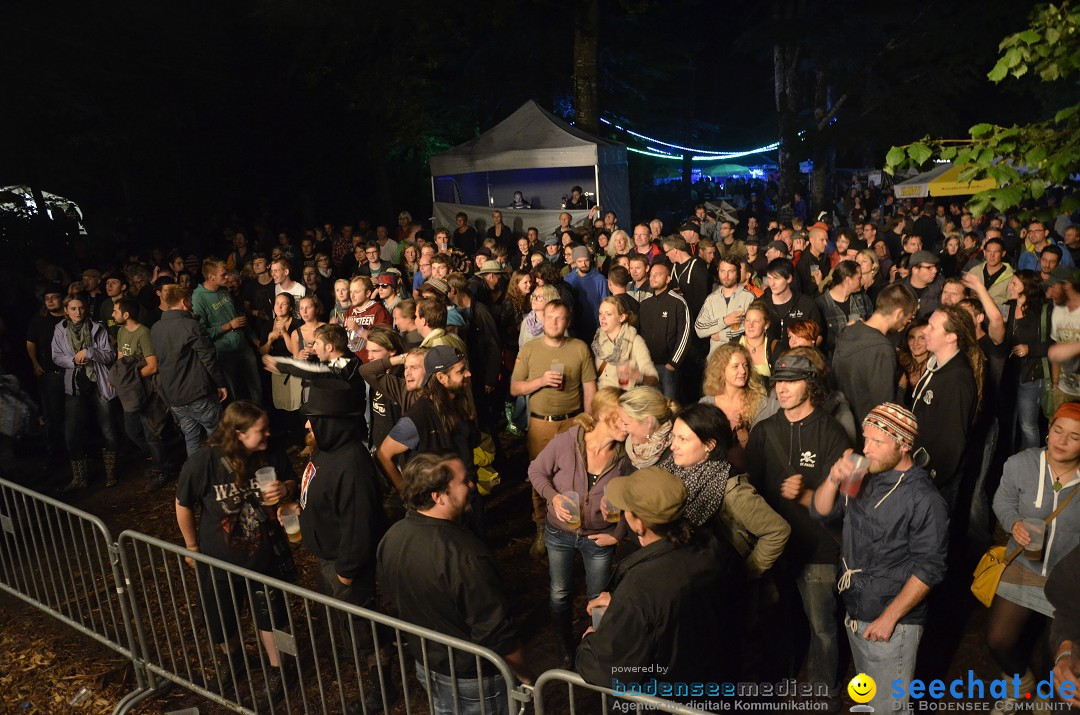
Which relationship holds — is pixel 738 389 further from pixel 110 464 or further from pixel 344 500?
pixel 110 464

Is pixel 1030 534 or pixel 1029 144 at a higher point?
pixel 1029 144

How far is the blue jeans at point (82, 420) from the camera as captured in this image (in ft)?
26.7

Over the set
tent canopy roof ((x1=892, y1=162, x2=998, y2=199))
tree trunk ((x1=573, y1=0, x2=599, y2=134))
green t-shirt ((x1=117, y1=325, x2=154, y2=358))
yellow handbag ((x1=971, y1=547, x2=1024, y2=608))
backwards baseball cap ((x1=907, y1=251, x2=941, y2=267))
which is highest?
tree trunk ((x1=573, y1=0, x2=599, y2=134))

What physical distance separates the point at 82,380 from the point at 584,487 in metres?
6.10

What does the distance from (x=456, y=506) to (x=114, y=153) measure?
20.6m

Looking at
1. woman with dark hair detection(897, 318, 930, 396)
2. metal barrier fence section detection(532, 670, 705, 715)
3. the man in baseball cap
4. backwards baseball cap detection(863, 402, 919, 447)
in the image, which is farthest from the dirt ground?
metal barrier fence section detection(532, 670, 705, 715)

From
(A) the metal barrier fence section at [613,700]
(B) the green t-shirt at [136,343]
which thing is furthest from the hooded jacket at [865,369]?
(B) the green t-shirt at [136,343]

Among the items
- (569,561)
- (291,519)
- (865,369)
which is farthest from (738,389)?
(291,519)

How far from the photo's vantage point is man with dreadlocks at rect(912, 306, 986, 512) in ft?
16.5

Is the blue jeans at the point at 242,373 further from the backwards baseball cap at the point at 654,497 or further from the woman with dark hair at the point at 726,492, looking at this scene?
the backwards baseball cap at the point at 654,497

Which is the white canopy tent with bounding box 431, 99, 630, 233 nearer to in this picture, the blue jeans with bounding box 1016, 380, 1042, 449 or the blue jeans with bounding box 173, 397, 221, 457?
the blue jeans with bounding box 173, 397, 221, 457

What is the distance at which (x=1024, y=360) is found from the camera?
6.63 m

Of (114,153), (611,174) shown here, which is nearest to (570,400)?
(611,174)

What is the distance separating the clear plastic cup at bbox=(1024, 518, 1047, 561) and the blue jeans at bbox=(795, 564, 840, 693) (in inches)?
35.1
